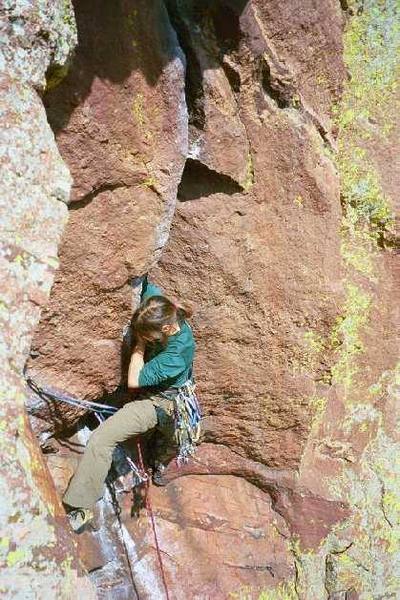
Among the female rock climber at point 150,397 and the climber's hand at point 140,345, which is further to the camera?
the climber's hand at point 140,345

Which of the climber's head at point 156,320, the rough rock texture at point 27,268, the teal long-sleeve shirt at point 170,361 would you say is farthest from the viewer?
the teal long-sleeve shirt at point 170,361

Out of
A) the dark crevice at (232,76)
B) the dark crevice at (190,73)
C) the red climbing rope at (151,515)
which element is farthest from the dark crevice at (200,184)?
the red climbing rope at (151,515)

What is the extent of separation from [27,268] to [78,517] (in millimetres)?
2402

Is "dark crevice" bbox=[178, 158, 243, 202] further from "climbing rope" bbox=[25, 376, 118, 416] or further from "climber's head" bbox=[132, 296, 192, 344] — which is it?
"climbing rope" bbox=[25, 376, 118, 416]

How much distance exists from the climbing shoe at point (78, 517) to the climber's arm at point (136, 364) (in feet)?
3.29

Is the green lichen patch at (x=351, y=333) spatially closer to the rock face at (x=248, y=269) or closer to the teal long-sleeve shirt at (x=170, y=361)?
the rock face at (x=248, y=269)

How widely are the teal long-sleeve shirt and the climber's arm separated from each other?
0.03 metres

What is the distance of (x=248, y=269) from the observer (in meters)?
5.16

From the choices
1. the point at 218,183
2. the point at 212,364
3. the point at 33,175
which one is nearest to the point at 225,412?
the point at 212,364

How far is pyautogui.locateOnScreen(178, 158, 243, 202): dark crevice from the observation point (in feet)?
16.0

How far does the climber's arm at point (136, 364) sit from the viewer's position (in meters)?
4.64

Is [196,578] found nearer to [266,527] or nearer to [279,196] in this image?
[266,527]

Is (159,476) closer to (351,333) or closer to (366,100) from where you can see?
(351,333)

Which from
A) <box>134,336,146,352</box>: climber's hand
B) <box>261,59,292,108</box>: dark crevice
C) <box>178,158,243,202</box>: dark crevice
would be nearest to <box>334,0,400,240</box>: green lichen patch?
<box>261,59,292,108</box>: dark crevice
